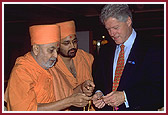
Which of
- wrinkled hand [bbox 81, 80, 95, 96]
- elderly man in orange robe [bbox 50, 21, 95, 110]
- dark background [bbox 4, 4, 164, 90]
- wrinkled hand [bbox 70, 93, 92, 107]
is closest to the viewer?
wrinkled hand [bbox 70, 93, 92, 107]

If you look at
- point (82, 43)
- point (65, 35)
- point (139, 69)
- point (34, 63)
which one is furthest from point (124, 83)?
point (82, 43)

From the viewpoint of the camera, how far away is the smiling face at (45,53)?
2059 mm

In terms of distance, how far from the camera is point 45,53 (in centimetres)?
205

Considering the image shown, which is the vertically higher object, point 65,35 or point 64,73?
point 65,35

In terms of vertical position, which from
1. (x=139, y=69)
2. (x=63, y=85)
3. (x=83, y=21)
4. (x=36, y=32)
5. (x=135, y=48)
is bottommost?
(x=63, y=85)

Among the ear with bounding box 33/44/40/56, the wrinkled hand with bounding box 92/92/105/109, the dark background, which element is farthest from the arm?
the dark background

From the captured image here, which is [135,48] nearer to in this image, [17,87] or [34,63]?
[34,63]

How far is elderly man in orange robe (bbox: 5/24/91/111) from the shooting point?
1863 millimetres

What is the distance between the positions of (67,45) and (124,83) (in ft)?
3.08

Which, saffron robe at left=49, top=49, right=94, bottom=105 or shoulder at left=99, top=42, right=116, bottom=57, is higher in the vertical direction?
shoulder at left=99, top=42, right=116, bottom=57

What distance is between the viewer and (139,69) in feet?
6.44

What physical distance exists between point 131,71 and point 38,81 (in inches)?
33.9

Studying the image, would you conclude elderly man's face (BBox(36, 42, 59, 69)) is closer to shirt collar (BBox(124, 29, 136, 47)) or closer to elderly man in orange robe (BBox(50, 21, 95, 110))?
elderly man in orange robe (BBox(50, 21, 95, 110))

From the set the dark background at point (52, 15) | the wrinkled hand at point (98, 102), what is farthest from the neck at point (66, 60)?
the dark background at point (52, 15)
